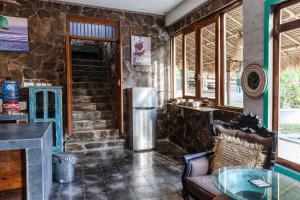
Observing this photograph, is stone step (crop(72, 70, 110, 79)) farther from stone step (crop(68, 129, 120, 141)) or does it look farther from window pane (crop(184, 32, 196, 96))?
window pane (crop(184, 32, 196, 96))

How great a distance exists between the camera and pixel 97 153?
464 centimetres

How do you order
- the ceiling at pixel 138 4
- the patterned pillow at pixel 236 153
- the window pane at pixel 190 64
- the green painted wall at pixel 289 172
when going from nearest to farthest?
the patterned pillow at pixel 236 153, the green painted wall at pixel 289 172, the ceiling at pixel 138 4, the window pane at pixel 190 64

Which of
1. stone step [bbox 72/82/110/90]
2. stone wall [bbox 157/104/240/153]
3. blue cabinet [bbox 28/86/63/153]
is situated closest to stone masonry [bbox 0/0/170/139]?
blue cabinet [bbox 28/86/63/153]

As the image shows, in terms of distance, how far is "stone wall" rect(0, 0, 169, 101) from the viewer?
4512 millimetres

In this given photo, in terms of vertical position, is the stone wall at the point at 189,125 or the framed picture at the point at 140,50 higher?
the framed picture at the point at 140,50

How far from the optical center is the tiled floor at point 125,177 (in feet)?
9.36

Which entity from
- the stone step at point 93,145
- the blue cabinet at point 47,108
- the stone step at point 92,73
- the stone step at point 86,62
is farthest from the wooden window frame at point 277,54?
the stone step at point 86,62

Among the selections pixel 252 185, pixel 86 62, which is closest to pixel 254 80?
pixel 252 185

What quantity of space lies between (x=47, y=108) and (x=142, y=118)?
1.89 metres

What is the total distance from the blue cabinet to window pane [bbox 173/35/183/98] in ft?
8.89

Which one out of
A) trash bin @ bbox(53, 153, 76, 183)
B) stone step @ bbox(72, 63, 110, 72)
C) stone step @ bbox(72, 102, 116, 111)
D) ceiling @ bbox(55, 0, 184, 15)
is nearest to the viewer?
trash bin @ bbox(53, 153, 76, 183)

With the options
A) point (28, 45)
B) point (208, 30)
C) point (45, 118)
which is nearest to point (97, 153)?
point (45, 118)

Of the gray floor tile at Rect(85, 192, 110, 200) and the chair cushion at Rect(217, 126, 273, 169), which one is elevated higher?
the chair cushion at Rect(217, 126, 273, 169)

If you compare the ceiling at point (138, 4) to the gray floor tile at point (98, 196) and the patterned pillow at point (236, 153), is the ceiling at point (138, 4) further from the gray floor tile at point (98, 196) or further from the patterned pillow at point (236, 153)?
the gray floor tile at point (98, 196)
